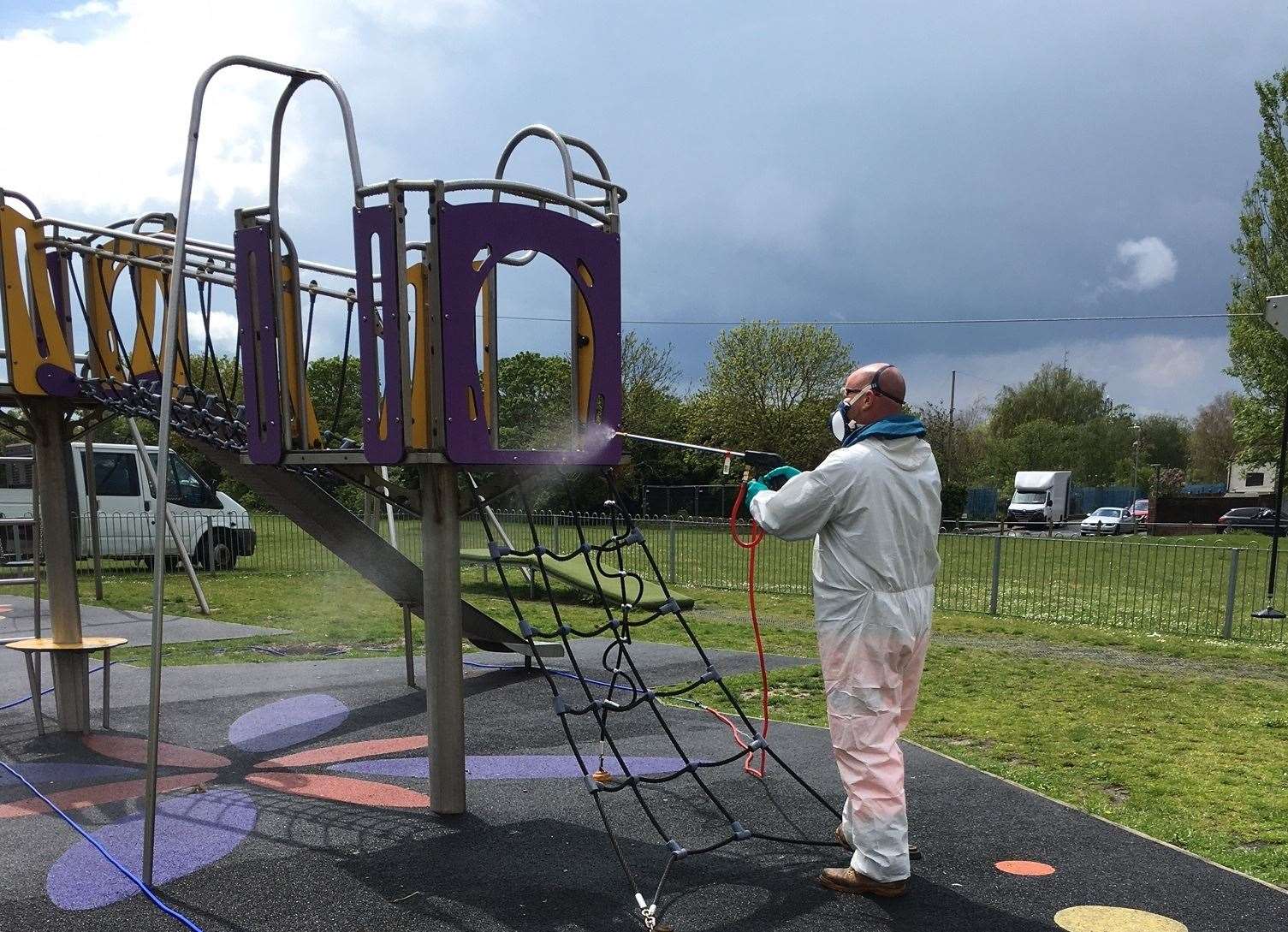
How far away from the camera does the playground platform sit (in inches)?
145

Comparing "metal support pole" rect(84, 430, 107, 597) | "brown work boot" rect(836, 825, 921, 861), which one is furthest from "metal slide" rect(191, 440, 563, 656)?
"metal support pole" rect(84, 430, 107, 597)

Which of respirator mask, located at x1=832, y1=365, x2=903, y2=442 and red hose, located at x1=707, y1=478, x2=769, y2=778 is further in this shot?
red hose, located at x1=707, y1=478, x2=769, y2=778

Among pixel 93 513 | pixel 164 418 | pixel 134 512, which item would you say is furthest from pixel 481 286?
pixel 134 512

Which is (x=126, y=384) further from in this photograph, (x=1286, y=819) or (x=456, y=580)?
(x=1286, y=819)

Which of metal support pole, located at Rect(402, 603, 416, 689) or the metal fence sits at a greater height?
metal support pole, located at Rect(402, 603, 416, 689)

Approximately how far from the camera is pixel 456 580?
463cm

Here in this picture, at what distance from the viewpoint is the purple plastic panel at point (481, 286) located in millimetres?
4125

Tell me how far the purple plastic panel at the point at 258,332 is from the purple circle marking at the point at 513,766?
194cm

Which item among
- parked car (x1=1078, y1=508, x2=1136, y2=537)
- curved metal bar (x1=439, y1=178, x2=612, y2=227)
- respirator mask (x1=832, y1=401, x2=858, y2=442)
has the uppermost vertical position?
curved metal bar (x1=439, y1=178, x2=612, y2=227)

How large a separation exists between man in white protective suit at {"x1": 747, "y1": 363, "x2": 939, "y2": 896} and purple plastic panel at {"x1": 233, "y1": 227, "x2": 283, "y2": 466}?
2.20 m

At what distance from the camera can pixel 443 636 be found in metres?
4.67

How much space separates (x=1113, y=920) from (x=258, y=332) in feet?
13.6

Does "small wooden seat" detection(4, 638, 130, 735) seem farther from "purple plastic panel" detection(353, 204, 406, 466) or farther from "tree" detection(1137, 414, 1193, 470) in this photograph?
"tree" detection(1137, 414, 1193, 470)

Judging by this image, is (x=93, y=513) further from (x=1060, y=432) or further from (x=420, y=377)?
(x=1060, y=432)
